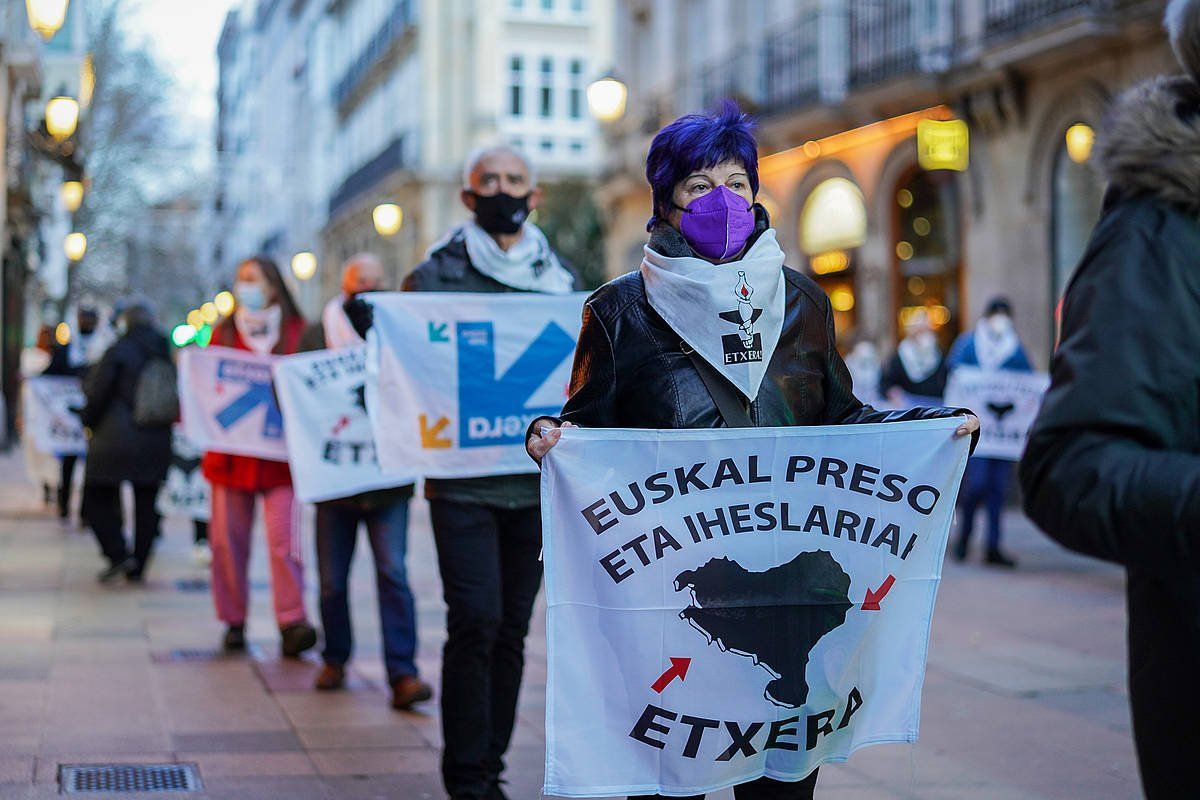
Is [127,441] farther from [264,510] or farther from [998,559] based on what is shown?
[998,559]

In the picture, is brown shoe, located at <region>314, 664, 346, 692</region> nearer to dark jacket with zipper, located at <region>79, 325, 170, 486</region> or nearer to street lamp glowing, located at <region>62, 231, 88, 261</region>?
dark jacket with zipper, located at <region>79, 325, 170, 486</region>

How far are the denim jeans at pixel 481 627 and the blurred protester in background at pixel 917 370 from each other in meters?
9.16

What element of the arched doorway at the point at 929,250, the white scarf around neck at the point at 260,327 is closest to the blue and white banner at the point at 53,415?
the white scarf around neck at the point at 260,327

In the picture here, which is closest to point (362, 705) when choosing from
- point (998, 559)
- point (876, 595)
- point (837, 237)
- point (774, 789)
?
point (774, 789)

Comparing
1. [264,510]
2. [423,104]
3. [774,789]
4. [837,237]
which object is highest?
[423,104]

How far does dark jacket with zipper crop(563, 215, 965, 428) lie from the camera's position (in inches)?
144

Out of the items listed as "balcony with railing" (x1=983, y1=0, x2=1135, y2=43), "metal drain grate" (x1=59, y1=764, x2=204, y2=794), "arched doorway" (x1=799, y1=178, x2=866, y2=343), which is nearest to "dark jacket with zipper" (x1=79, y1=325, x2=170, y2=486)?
"metal drain grate" (x1=59, y1=764, x2=204, y2=794)

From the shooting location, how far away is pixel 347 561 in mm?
7770

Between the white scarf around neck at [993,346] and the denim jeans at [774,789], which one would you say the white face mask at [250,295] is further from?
the white scarf around neck at [993,346]

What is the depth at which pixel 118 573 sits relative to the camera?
11.7m

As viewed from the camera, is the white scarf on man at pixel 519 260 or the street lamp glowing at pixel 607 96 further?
the street lamp glowing at pixel 607 96

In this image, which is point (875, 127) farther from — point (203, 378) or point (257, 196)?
point (257, 196)

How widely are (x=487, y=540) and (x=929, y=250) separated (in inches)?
739

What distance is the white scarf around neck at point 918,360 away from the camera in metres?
14.3
